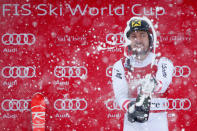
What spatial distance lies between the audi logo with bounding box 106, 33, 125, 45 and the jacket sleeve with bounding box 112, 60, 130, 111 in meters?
0.24

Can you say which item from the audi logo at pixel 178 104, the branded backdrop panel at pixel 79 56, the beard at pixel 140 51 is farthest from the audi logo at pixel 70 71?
the audi logo at pixel 178 104

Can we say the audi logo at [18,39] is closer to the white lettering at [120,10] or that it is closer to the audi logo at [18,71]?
the audi logo at [18,71]

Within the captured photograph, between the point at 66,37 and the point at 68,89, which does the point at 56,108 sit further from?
the point at 66,37

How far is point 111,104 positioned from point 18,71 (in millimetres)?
1132

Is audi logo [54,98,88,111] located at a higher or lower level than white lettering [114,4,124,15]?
lower

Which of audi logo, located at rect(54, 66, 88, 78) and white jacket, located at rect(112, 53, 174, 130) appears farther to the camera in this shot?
audi logo, located at rect(54, 66, 88, 78)

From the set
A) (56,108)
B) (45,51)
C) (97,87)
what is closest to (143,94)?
(97,87)

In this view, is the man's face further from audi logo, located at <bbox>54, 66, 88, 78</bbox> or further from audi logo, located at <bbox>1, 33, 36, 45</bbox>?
audi logo, located at <bbox>1, 33, 36, 45</bbox>

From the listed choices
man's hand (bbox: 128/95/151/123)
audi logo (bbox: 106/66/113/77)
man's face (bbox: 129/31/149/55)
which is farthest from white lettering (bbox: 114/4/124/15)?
man's hand (bbox: 128/95/151/123)

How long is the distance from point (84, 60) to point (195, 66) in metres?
1.27

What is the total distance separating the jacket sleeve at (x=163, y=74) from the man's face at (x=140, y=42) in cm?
22

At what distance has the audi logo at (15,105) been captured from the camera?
7.99 ft

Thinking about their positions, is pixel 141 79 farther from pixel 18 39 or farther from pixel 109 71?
pixel 18 39

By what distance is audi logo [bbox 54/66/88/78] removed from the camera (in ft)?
8.07
